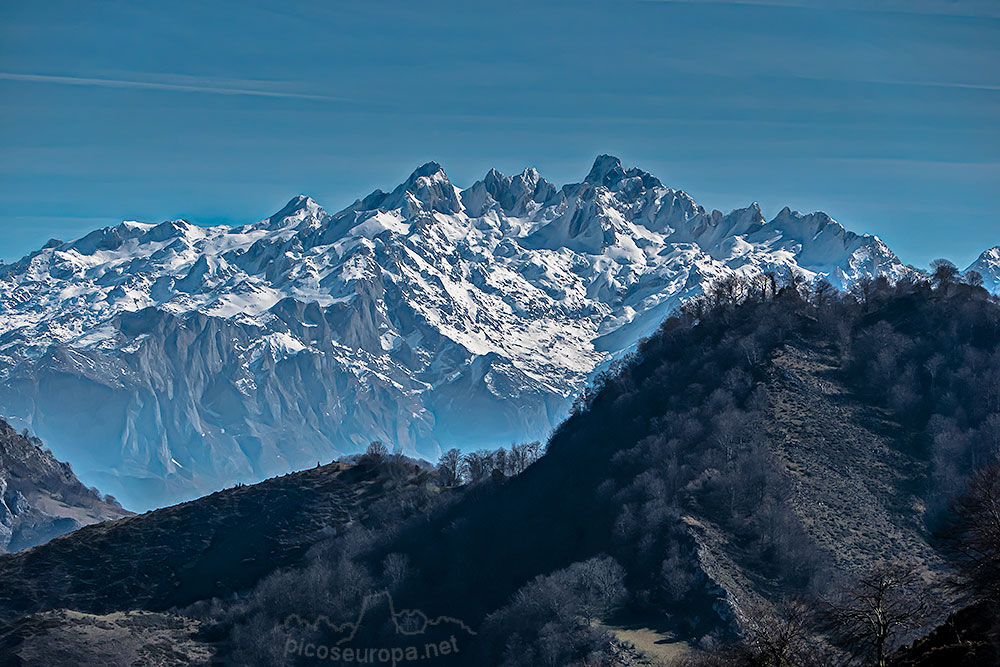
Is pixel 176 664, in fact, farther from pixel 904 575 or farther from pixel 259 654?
pixel 904 575

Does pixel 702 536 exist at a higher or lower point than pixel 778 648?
higher

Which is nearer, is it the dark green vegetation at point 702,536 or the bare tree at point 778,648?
the bare tree at point 778,648

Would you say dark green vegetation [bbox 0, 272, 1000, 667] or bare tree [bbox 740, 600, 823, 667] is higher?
dark green vegetation [bbox 0, 272, 1000, 667]

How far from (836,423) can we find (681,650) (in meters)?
65.1

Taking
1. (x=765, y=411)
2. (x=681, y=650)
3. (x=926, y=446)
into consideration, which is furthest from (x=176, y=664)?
(x=926, y=446)

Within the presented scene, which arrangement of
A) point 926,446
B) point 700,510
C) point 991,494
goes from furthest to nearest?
point 926,446
point 700,510
point 991,494

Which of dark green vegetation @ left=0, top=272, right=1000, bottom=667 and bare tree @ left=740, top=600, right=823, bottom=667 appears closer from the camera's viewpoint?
bare tree @ left=740, top=600, right=823, bottom=667

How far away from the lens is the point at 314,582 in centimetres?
19012

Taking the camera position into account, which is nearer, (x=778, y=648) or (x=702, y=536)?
(x=778, y=648)

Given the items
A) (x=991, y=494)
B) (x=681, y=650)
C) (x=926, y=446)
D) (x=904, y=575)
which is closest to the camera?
(x=991, y=494)

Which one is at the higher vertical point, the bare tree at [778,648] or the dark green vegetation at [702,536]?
the dark green vegetation at [702,536]

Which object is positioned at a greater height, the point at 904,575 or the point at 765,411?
the point at 765,411

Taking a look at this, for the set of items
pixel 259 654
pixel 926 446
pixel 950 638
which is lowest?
pixel 950 638

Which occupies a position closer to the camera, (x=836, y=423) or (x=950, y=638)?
(x=950, y=638)
